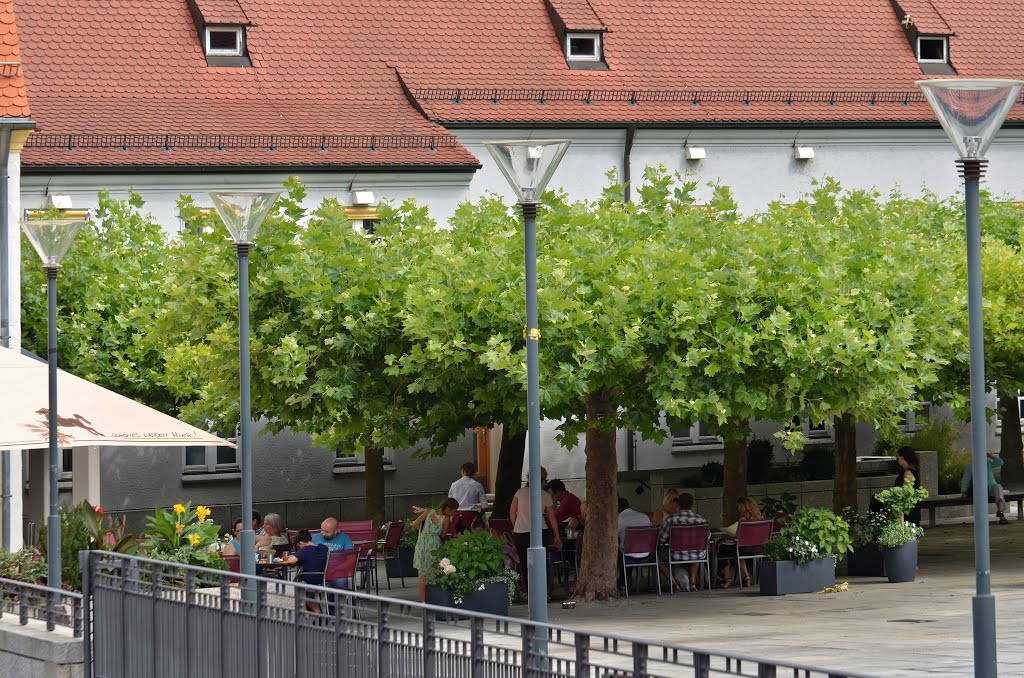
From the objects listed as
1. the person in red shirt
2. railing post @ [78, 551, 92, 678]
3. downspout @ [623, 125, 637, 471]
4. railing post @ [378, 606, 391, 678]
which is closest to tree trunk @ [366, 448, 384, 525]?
the person in red shirt

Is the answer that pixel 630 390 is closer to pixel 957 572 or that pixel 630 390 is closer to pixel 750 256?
pixel 750 256

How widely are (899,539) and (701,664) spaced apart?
52.7ft

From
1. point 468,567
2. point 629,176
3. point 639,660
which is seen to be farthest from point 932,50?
point 639,660

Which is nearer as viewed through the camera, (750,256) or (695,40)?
(750,256)

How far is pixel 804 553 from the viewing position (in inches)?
882

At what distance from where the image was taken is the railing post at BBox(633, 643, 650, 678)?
8.77 meters

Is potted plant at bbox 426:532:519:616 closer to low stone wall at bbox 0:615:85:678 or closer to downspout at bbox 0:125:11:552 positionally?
low stone wall at bbox 0:615:85:678

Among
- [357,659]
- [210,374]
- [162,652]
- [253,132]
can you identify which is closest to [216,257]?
[210,374]

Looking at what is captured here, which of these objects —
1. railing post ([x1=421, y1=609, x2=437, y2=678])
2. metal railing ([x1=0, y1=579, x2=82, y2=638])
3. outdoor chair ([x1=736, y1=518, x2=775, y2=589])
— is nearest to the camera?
railing post ([x1=421, y1=609, x2=437, y2=678])

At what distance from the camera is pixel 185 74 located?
117ft

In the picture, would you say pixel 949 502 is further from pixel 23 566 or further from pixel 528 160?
pixel 528 160

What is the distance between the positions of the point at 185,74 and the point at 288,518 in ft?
29.1

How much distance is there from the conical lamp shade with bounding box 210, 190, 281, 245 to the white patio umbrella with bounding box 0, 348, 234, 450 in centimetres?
339

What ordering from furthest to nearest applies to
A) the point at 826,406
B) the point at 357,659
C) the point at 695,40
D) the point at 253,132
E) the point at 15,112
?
the point at 695,40, the point at 253,132, the point at 15,112, the point at 826,406, the point at 357,659
